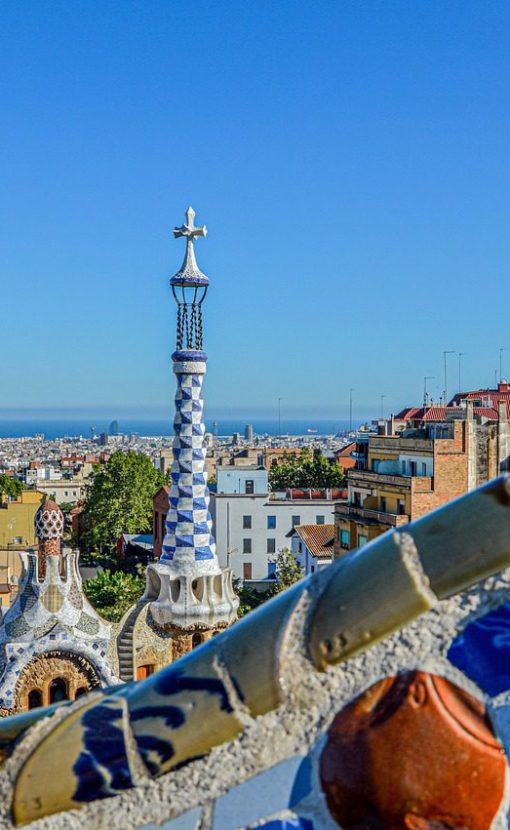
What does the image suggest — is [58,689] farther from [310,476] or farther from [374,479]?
[310,476]

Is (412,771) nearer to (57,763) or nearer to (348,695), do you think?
(348,695)

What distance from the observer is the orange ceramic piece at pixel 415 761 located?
2109mm

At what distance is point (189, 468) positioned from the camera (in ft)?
44.9

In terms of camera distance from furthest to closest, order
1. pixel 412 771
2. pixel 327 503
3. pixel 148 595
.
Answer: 1. pixel 327 503
2. pixel 148 595
3. pixel 412 771

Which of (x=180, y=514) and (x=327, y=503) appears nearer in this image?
(x=180, y=514)

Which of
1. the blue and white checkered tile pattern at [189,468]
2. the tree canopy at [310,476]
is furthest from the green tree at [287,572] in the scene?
the blue and white checkered tile pattern at [189,468]

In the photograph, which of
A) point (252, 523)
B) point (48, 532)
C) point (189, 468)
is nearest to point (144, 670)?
point (48, 532)

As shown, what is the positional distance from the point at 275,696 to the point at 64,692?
9.76m

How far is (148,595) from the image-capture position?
43.0ft

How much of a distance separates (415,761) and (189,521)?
11.3 meters

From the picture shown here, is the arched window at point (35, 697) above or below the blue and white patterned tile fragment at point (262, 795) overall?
below

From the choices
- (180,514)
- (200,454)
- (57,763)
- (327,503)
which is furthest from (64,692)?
(327,503)

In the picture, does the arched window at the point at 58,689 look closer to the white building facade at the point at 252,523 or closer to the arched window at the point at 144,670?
the arched window at the point at 144,670

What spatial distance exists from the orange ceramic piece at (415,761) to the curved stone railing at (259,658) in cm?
13
